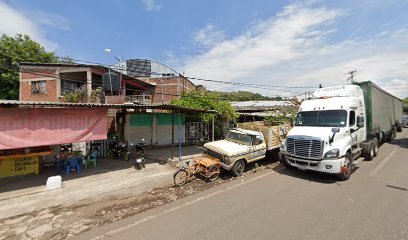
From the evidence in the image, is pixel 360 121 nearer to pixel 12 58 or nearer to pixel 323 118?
pixel 323 118

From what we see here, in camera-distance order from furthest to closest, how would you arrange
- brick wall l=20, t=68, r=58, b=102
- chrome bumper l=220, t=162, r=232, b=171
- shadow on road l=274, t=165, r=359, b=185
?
1. brick wall l=20, t=68, r=58, b=102
2. chrome bumper l=220, t=162, r=232, b=171
3. shadow on road l=274, t=165, r=359, b=185

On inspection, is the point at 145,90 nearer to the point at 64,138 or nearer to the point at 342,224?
the point at 64,138

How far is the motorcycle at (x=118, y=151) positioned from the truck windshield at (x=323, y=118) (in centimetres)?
990

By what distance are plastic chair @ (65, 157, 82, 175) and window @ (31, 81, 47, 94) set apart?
16808 millimetres

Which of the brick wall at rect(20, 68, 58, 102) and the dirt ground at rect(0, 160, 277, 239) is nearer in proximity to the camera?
the dirt ground at rect(0, 160, 277, 239)

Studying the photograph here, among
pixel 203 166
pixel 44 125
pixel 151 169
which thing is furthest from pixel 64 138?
pixel 203 166

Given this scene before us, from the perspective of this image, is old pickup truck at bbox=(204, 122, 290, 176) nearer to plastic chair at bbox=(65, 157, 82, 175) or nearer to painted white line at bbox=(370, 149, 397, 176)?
painted white line at bbox=(370, 149, 397, 176)

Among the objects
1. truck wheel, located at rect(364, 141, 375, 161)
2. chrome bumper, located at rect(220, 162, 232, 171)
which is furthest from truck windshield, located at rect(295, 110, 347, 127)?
chrome bumper, located at rect(220, 162, 232, 171)

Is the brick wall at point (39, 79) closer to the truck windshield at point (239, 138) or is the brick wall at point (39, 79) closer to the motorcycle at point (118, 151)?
the motorcycle at point (118, 151)

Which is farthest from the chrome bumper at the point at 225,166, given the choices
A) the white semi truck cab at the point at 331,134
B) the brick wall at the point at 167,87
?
the brick wall at the point at 167,87

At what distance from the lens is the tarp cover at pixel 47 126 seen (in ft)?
23.1

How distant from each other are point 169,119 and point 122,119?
12.3 feet

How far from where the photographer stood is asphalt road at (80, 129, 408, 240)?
14.0ft

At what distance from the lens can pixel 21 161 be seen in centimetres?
845
